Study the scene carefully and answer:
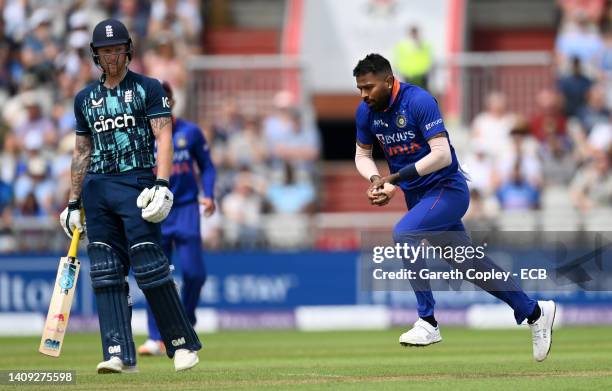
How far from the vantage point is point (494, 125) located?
69.6 feet

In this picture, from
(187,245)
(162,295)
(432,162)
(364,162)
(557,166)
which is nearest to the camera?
(162,295)

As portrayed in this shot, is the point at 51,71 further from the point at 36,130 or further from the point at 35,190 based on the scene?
the point at 35,190

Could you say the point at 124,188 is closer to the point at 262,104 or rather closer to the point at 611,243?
the point at 611,243

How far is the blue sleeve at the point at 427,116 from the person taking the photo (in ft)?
33.4

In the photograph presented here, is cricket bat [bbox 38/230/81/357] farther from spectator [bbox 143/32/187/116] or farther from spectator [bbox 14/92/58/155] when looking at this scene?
spectator [bbox 143/32/187/116]

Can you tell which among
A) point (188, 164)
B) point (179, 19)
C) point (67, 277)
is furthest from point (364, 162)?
point (179, 19)

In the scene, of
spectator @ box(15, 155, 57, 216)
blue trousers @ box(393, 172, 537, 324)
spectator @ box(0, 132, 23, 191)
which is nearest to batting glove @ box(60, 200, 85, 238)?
blue trousers @ box(393, 172, 537, 324)

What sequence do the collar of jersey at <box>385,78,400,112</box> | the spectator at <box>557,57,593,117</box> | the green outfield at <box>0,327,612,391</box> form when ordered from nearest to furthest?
the green outfield at <box>0,327,612,391</box> < the collar of jersey at <box>385,78,400,112</box> < the spectator at <box>557,57,593,117</box>

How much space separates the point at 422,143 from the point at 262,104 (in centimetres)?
1218

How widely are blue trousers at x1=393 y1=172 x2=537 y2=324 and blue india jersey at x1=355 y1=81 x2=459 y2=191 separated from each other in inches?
4.6

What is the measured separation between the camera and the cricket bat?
9773mm

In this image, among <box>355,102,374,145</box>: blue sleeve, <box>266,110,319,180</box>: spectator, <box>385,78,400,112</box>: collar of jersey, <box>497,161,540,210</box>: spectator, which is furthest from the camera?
<box>266,110,319,180</box>: spectator

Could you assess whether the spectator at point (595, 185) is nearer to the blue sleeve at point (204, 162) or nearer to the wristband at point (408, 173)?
the blue sleeve at point (204, 162)

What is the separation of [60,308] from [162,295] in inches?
28.0
